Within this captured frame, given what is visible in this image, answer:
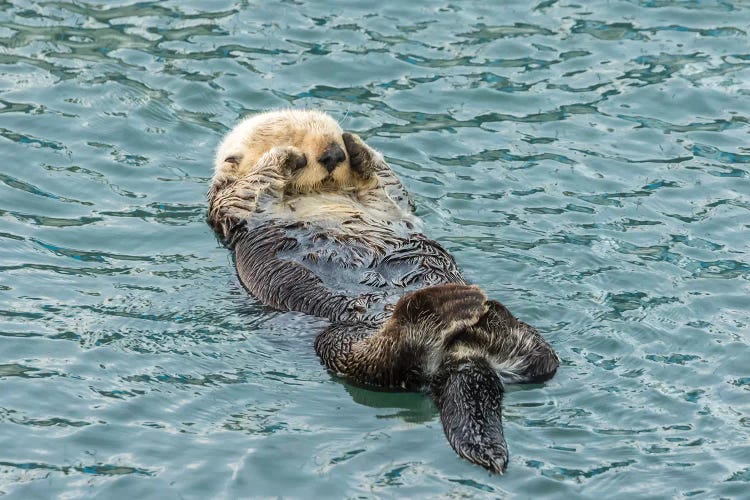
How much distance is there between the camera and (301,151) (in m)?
6.86

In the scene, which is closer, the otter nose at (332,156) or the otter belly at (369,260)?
the otter belly at (369,260)

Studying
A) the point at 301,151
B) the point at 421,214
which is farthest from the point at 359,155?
the point at 421,214

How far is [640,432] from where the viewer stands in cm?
473

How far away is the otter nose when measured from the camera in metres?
6.81

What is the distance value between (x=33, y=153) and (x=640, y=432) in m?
4.54

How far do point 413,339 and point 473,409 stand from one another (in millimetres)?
412

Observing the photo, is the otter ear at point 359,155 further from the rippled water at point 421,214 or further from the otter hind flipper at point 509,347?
the otter hind flipper at point 509,347

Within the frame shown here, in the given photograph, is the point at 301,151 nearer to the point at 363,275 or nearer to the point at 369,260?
the point at 369,260

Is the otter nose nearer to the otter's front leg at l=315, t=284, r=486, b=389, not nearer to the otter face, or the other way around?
the otter face

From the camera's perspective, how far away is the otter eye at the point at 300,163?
22.2 ft

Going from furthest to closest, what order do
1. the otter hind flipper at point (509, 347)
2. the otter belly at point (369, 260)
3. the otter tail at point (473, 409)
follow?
the otter belly at point (369, 260)
the otter hind flipper at point (509, 347)
the otter tail at point (473, 409)

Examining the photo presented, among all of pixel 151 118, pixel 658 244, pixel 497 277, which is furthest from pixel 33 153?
pixel 658 244

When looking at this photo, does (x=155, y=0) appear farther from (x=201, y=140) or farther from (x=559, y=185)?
A: (x=559, y=185)

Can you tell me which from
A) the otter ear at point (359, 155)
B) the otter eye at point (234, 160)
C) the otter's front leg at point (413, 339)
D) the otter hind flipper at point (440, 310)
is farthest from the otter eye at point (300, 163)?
the otter hind flipper at point (440, 310)
